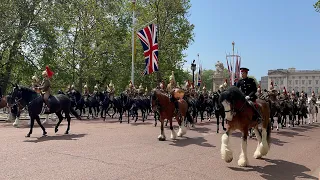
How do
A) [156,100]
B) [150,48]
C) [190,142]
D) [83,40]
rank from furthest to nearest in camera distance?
[83,40]
[150,48]
[156,100]
[190,142]

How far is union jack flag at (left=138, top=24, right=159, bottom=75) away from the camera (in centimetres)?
2514

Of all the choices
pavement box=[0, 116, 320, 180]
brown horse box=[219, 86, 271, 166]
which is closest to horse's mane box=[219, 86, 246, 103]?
brown horse box=[219, 86, 271, 166]

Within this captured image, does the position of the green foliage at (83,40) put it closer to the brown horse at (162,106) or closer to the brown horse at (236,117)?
the brown horse at (162,106)

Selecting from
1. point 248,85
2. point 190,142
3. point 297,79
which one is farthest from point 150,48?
point 297,79

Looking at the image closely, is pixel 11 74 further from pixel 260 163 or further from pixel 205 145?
pixel 260 163

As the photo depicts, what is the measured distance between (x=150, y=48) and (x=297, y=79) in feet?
503

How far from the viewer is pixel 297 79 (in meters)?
161

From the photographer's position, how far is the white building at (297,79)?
158250mm

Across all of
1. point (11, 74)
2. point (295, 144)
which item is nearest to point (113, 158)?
point (295, 144)

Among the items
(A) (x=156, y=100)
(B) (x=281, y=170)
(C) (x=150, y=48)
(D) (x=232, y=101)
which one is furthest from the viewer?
(C) (x=150, y=48)

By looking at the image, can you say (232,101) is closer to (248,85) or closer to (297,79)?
(248,85)

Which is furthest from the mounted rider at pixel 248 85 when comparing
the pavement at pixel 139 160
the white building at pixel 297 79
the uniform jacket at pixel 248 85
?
the white building at pixel 297 79

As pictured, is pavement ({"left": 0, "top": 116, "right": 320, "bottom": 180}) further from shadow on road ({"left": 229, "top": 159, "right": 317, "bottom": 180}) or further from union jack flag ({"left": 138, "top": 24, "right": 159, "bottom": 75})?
union jack flag ({"left": 138, "top": 24, "right": 159, "bottom": 75})

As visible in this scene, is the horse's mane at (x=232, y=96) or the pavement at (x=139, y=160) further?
the horse's mane at (x=232, y=96)
